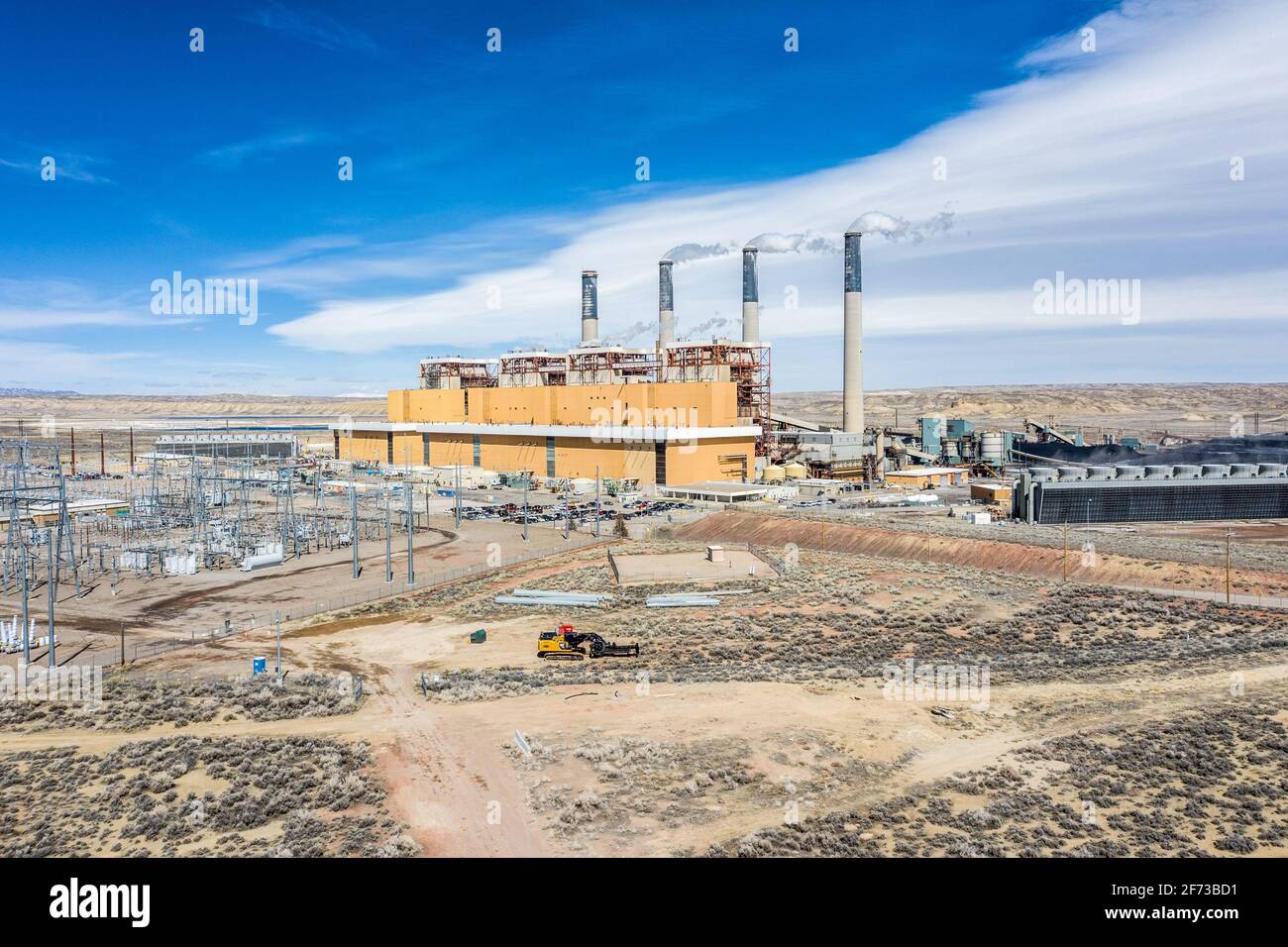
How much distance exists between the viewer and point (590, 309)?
422ft

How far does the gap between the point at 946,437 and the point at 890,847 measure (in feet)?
357

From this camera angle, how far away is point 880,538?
58906mm

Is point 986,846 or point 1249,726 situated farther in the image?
point 1249,726

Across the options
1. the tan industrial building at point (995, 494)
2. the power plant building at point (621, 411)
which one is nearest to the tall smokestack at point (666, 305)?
the power plant building at point (621, 411)

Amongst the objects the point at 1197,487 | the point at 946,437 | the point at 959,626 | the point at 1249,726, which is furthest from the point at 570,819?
the point at 946,437

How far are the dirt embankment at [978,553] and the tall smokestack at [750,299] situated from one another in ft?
167

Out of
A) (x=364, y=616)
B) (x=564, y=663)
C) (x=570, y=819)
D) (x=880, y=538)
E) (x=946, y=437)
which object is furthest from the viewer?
(x=946, y=437)

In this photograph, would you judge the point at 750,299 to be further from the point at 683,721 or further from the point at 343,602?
the point at 683,721

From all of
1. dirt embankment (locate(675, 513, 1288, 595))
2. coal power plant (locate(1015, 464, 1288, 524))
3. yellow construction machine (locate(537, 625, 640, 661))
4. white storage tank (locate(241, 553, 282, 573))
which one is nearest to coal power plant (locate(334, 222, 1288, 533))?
coal power plant (locate(1015, 464, 1288, 524))

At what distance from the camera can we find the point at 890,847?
1797 centimetres

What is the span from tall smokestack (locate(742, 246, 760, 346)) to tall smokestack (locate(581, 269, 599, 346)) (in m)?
24.7

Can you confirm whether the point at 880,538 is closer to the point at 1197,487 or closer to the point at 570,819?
the point at 1197,487

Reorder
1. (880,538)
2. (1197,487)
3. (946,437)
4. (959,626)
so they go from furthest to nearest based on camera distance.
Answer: (946,437) → (1197,487) → (880,538) → (959,626)
